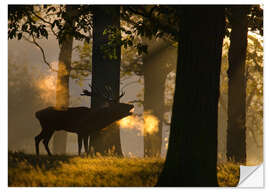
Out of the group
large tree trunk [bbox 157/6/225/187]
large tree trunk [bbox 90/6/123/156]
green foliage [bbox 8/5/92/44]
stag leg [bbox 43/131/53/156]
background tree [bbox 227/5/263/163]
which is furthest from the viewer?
background tree [bbox 227/5/263/163]

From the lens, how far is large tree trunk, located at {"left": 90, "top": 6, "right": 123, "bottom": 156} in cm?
888

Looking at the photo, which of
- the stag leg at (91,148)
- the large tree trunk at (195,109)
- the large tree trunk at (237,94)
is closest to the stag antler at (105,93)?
the stag leg at (91,148)

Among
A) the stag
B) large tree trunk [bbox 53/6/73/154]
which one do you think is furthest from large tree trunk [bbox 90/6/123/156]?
large tree trunk [bbox 53/6/73/154]

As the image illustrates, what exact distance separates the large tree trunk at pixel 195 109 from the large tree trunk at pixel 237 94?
11.1 ft

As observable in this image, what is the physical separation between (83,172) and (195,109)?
8.59 ft

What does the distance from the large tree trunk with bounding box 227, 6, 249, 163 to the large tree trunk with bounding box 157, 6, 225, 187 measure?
3.39 meters

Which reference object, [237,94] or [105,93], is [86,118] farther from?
[237,94]

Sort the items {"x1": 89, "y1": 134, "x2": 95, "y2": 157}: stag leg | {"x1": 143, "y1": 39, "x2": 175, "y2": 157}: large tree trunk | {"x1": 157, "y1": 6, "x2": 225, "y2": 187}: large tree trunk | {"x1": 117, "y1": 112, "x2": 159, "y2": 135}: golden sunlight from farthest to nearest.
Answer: {"x1": 143, "y1": 39, "x2": 175, "y2": 157}: large tree trunk, {"x1": 117, "y1": 112, "x2": 159, "y2": 135}: golden sunlight, {"x1": 89, "y1": 134, "x2": 95, "y2": 157}: stag leg, {"x1": 157, "y1": 6, "x2": 225, "y2": 187}: large tree trunk

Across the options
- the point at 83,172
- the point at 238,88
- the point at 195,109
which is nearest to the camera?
the point at 195,109

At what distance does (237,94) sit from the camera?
9.67 metres

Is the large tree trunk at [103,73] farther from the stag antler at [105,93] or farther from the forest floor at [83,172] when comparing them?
the forest floor at [83,172]

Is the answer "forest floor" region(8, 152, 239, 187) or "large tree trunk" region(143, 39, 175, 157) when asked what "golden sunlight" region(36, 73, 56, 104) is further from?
"large tree trunk" region(143, 39, 175, 157)

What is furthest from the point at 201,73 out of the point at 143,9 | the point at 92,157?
the point at 92,157
